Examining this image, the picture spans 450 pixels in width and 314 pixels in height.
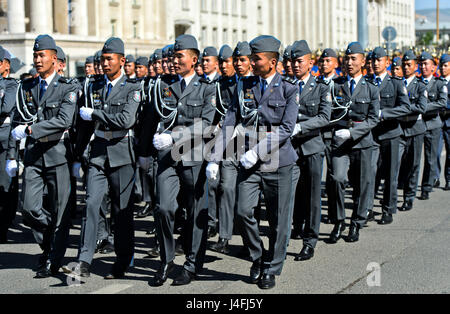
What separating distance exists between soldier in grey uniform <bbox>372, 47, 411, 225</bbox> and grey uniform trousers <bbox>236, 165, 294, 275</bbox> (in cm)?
336

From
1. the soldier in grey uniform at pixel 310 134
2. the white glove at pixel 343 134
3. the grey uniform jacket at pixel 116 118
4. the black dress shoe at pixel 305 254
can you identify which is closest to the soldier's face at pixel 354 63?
the soldier in grey uniform at pixel 310 134

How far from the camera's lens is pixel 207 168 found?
7051 millimetres

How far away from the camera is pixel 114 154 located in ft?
24.5

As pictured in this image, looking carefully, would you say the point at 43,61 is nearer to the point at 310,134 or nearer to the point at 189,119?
Result: the point at 189,119

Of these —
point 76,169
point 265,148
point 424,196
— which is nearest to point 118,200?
point 76,169

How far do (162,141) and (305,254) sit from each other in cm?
210

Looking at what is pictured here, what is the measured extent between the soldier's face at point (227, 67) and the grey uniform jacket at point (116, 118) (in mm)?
2428

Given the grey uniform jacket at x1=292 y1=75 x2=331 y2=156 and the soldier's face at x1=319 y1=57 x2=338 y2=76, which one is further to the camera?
the soldier's face at x1=319 y1=57 x2=338 y2=76

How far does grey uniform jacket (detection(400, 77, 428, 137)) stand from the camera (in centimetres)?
1132

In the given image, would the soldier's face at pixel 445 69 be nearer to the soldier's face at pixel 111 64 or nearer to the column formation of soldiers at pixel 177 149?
the column formation of soldiers at pixel 177 149

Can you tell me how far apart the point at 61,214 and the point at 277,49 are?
8.39 ft

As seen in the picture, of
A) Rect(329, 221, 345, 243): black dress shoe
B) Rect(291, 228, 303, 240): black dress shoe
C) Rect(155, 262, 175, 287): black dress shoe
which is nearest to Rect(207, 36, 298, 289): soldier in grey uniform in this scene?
Rect(155, 262, 175, 287): black dress shoe

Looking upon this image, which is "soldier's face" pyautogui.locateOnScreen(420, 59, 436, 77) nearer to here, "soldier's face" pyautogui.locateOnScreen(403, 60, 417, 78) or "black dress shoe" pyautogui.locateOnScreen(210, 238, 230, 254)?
"soldier's face" pyautogui.locateOnScreen(403, 60, 417, 78)

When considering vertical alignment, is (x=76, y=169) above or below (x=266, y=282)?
above
